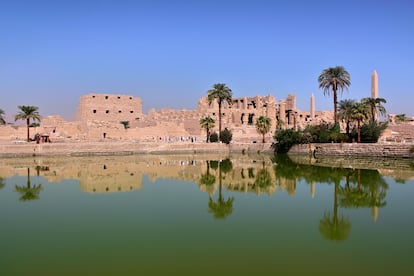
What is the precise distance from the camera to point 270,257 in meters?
7.59

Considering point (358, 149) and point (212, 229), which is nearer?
point (212, 229)

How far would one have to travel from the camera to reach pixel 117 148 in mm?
37656

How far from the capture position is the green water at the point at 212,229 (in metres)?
7.18

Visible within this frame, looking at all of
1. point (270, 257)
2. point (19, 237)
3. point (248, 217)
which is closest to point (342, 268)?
point (270, 257)

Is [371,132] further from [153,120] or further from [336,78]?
[153,120]

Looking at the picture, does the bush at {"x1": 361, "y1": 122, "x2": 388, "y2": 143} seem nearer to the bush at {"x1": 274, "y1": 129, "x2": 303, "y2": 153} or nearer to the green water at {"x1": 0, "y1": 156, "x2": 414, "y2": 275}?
the bush at {"x1": 274, "y1": 129, "x2": 303, "y2": 153}

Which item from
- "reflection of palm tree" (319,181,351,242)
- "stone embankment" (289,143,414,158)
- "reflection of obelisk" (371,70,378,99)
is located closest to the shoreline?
"stone embankment" (289,143,414,158)

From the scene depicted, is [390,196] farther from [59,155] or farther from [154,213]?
[59,155]

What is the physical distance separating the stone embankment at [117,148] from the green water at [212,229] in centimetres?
1749

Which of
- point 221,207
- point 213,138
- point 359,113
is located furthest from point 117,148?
point 221,207

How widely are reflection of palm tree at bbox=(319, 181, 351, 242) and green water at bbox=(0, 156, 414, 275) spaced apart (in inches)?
1.0

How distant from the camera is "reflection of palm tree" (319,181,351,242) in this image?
9.07 m

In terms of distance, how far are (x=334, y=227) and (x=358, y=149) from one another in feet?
82.4

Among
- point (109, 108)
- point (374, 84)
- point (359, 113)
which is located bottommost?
point (359, 113)
